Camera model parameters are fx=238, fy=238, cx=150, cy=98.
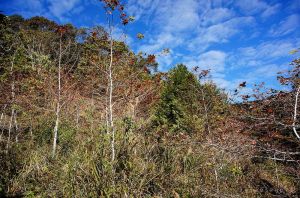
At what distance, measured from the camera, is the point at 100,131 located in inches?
237

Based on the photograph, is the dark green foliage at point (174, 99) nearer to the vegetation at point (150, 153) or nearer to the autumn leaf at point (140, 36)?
the vegetation at point (150, 153)

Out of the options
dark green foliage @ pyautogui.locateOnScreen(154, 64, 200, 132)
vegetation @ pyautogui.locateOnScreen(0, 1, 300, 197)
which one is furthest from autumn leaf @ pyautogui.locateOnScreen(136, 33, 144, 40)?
dark green foliage @ pyautogui.locateOnScreen(154, 64, 200, 132)

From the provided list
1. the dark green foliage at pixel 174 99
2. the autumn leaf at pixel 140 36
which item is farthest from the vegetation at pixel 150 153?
the dark green foliage at pixel 174 99

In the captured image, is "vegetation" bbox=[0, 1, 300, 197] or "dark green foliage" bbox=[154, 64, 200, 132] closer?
"vegetation" bbox=[0, 1, 300, 197]

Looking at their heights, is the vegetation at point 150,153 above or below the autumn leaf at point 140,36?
below

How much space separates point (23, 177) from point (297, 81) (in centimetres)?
698

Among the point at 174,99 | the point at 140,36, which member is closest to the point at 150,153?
the point at 140,36

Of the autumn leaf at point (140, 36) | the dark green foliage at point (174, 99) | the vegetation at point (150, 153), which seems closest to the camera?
the vegetation at point (150, 153)

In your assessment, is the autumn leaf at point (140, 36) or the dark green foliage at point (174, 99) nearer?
the autumn leaf at point (140, 36)

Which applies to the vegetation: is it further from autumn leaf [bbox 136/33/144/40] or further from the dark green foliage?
the dark green foliage

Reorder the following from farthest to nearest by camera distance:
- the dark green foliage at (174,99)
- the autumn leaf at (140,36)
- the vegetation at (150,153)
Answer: the dark green foliage at (174,99) < the autumn leaf at (140,36) < the vegetation at (150,153)

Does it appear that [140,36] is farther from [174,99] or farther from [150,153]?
[174,99]

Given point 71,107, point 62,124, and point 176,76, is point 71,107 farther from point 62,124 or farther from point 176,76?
point 176,76

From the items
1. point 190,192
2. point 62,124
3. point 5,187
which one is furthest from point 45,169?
point 62,124
